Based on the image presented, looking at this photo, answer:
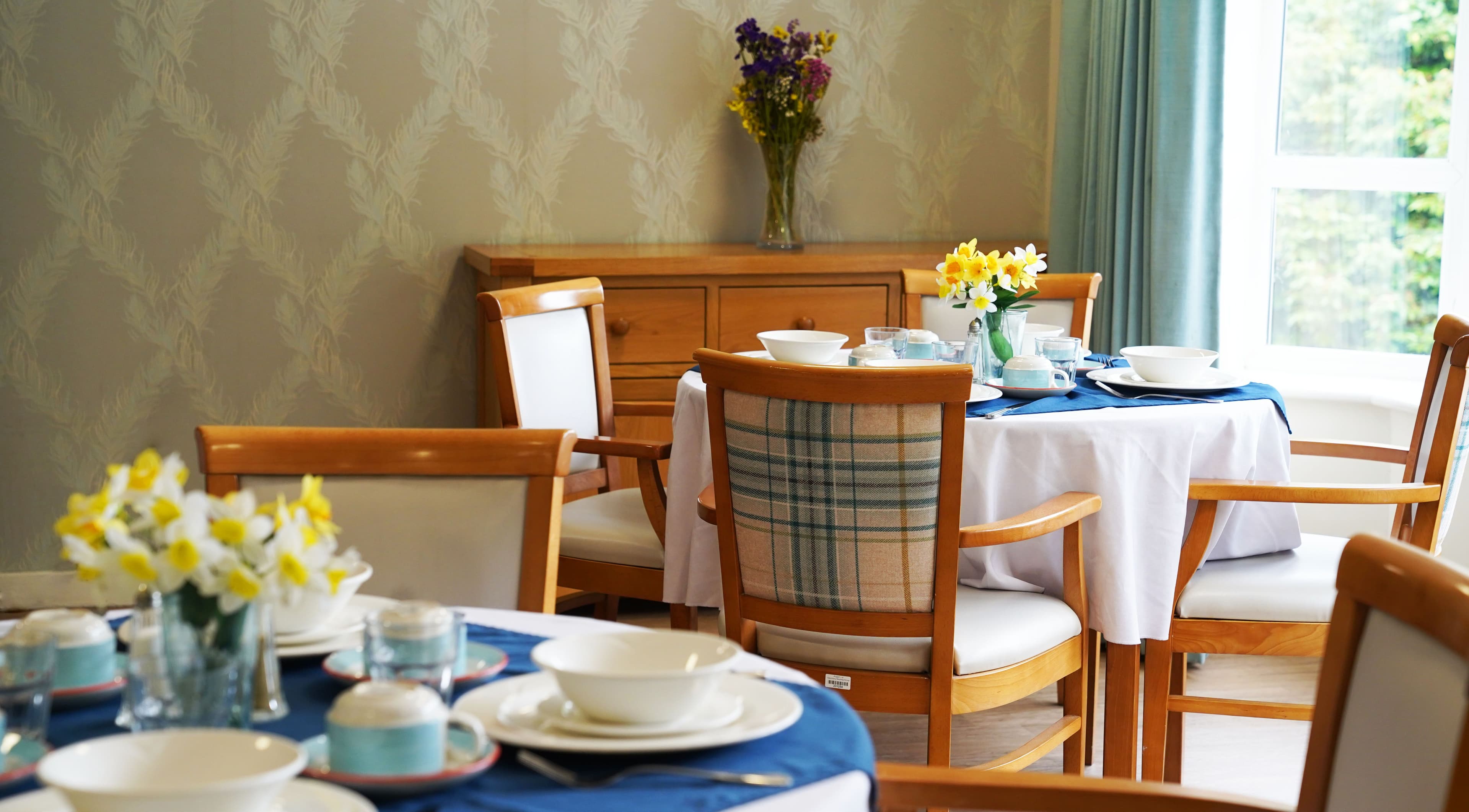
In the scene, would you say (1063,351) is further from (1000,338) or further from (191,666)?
(191,666)

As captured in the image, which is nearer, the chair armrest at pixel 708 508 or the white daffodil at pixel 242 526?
the white daffodil at pixel 242 526

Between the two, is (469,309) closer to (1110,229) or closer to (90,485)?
(90,485)

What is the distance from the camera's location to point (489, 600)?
164 cm

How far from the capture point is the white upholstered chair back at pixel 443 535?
1641mm

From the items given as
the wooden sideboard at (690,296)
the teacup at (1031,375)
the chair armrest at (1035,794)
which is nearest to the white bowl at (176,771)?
the chair armrest at (1035,794)

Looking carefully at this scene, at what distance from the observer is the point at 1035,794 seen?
117cm

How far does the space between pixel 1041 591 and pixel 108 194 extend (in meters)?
2.92

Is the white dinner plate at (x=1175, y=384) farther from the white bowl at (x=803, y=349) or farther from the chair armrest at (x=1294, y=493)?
the white bowl at (x=803, y=349)

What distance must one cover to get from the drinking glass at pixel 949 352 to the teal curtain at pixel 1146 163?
126cm

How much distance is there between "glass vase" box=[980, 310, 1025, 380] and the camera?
2.73 metres

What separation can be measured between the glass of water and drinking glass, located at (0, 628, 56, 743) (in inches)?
9.2

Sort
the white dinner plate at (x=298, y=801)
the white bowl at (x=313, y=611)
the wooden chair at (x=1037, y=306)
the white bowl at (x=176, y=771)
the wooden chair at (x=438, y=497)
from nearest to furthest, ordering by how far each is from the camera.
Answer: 1. the white bowl at (x=176, y=771)
2. the white dinner plate at (x=298, y=801)
3. the white bowl at (x=313, y=611)
4. the wooden chair at (x=438, y=497)
5. the wooden chair at (x=1037, y=306)

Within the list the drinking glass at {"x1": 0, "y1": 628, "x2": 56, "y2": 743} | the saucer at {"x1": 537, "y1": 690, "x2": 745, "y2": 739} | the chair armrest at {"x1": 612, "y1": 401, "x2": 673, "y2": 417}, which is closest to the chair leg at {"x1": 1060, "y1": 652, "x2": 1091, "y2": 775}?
the chair armrest at {"x1": 612, "y1": 401, "x2": 673, "y2": 417}

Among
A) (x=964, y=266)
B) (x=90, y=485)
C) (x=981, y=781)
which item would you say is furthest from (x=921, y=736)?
(x=90, y=485)
